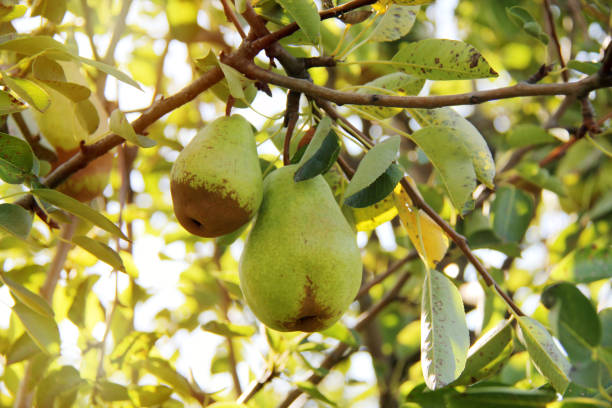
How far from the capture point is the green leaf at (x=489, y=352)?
1.00m

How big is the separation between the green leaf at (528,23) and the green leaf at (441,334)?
0.67 metres

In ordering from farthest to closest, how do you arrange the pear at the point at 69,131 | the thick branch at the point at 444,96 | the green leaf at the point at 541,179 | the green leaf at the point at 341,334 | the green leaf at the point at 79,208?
1. the green leaf at the point at 541,179
2. the green leaf at the point at 341,334
3. the pear at the point at 69,131
4. the green leaf at the point at 79,208
5. the thick branch at the point at 444,96

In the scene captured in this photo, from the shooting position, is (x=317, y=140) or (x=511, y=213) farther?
(x=511, y=213)

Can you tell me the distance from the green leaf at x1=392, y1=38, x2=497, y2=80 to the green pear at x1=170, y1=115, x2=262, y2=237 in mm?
295

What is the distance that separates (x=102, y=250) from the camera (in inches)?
38.5

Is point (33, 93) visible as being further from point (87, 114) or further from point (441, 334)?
point (441, 334)

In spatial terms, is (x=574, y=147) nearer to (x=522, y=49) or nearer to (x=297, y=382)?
(x=522, y=49)

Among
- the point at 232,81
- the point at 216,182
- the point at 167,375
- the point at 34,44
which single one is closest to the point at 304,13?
the point at 232,81

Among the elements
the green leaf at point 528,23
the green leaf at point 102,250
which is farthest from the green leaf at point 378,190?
the green leaf at point 528,23

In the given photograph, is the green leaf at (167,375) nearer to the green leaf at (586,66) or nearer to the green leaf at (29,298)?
the green leaf at (29,298)

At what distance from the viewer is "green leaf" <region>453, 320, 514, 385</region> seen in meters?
1.00

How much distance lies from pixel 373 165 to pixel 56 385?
2.68 feet

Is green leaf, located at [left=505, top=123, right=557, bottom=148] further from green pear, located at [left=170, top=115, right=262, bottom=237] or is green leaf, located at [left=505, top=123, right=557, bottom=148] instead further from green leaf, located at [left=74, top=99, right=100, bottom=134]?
green leaf, located at [left=74, top=99, right=100, bottom=134]

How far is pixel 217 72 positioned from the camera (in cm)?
95
